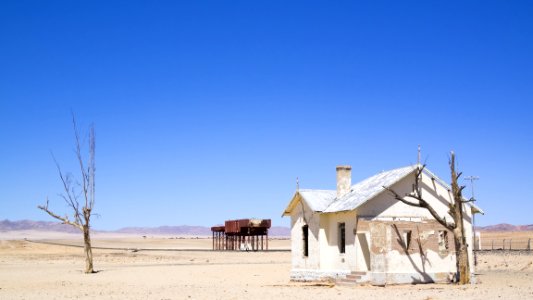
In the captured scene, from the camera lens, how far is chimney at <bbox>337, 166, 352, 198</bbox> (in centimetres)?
3033

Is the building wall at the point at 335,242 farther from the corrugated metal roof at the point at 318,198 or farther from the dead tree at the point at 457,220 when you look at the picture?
the dead tree at the point at 457,220

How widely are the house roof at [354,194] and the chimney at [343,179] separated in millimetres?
266

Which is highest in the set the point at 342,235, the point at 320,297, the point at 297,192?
the point at 297,192

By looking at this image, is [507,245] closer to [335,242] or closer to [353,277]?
[335,242]

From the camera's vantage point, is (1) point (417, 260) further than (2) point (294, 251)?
No

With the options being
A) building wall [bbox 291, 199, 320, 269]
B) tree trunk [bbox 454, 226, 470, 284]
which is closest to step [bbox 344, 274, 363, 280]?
building wall [bbox 291, 199, 320, 269]

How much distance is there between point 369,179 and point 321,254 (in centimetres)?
438

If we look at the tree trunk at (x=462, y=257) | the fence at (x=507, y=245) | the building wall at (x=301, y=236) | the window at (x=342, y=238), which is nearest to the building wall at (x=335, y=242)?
the window at (x=342, y=238)

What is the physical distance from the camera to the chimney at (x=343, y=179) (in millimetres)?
30330

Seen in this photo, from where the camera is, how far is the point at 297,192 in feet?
99.9

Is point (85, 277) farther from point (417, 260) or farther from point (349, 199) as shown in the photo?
point (417, 260)

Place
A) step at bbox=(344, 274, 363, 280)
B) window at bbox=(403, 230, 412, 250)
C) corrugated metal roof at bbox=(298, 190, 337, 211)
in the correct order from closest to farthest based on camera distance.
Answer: step at bbox=(344, 274, 363, 280)
window at bbox=(403, 230, 412, 250)
corrugated metal roof at bbox=(298, 190, 337, 211)

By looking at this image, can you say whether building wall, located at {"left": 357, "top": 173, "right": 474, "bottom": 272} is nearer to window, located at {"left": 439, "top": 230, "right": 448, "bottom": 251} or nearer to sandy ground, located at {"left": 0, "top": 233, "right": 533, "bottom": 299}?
window, located at {"left": 439, "top": 230, "right": 448, "bottom": 251}

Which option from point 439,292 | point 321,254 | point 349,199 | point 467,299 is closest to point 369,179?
point 349,199
